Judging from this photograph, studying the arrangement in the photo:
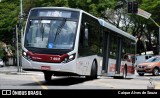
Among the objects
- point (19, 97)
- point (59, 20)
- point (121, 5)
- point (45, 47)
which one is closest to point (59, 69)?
point (45, 47)

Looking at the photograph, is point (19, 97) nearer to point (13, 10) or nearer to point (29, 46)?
point (29, 46)

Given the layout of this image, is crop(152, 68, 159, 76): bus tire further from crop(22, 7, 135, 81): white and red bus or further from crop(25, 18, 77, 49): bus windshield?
crop(25, 18, 77, 49): bus windshield

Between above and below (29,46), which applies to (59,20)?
above

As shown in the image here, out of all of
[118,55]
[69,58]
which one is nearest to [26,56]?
[69,58]

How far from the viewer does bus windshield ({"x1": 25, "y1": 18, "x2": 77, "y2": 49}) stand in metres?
15.5

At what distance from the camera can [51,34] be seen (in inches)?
615

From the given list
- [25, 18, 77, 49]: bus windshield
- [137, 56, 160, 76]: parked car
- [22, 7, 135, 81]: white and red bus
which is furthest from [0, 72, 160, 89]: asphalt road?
[137, 56, 160, 76]: parked car

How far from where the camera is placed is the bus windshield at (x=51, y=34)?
1552 centimetres

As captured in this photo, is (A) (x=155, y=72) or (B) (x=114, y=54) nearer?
(B) (x=114, y=54)

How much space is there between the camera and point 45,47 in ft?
50.6

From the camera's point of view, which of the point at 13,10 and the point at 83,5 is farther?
the point at 13,10

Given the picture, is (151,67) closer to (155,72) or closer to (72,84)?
(155,72)

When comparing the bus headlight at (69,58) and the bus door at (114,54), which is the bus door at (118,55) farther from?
the bus headlight at (69,58)

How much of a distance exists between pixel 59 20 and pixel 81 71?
2275 mm
